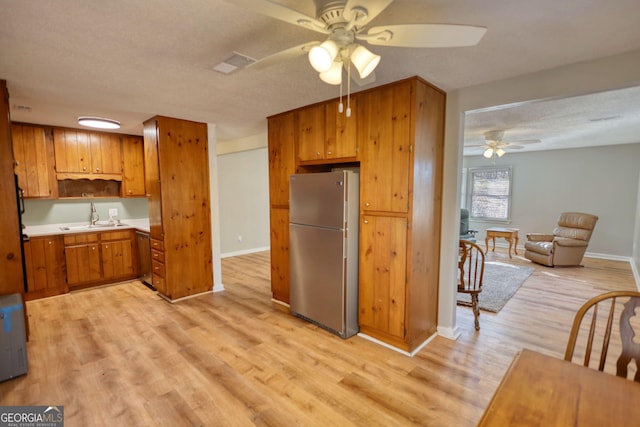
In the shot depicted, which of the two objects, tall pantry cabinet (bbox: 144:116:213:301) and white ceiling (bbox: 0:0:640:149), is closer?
white ceiling (bbox: 0:0:640:149)

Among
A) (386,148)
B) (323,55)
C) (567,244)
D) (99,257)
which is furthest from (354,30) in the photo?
(567,244)

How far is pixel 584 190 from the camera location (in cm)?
629

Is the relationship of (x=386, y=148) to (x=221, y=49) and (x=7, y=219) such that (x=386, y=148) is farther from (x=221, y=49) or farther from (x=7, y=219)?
(x=7, y=219)

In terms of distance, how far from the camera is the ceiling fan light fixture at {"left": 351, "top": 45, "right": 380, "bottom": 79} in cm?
140

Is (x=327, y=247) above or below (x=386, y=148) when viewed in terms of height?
below

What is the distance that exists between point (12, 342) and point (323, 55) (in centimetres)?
302

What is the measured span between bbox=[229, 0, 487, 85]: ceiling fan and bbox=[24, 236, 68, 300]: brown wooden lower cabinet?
14.0 feet

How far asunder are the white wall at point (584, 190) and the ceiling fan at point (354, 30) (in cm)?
696

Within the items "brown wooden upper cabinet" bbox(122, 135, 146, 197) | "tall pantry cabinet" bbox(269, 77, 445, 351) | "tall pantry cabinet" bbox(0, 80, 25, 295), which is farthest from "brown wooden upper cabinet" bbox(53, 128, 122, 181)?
"tall pantry cabinet" bbox(269, 77, 445, 351)

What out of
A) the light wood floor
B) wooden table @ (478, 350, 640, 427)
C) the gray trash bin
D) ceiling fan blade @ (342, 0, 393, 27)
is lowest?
the light wood floor

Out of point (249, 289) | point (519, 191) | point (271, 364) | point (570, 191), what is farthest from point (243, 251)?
point (570, 191)

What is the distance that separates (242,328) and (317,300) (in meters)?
0.83

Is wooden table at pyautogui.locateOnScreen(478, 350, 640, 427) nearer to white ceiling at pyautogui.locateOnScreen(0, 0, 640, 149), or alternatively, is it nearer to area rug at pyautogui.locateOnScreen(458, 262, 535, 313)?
white ceiling at pyautogui.locateOnScreen(0, 0, 640, 149)

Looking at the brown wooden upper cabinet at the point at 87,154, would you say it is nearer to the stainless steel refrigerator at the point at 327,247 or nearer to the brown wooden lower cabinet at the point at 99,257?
the brown wooden lower cabinet at the point at 99,257
